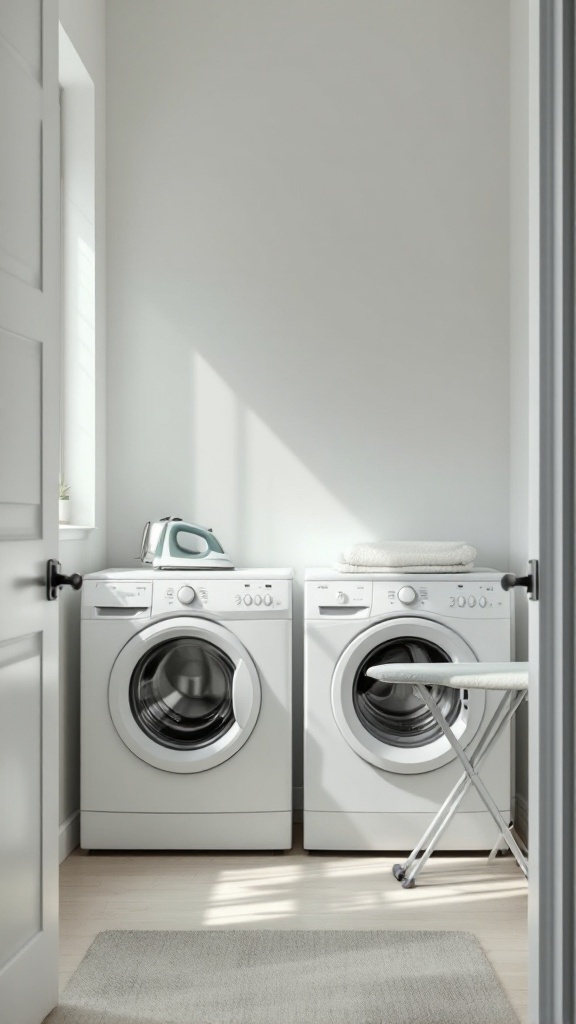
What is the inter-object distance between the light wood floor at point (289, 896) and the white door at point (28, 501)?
419 millimetres

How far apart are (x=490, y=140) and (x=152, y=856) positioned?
2.95 metres

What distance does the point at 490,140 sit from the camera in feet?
12.1

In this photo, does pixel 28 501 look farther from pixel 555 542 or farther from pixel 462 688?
pixel 462 688

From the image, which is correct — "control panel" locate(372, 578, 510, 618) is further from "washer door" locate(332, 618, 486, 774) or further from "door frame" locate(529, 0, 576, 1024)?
"door frame" locate(529, 0, 576, 1024)

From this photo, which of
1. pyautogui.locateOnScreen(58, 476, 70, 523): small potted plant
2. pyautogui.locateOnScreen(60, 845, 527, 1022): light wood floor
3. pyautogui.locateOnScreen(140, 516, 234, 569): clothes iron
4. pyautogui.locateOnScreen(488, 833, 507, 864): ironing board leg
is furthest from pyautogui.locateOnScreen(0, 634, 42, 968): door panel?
pyautogui.locateOnScreen(488, 833, 507, 864): ironing board leg

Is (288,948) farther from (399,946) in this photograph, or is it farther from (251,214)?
(251,214)

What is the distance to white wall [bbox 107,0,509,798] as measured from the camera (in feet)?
12.1

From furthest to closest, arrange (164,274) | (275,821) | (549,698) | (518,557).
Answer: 1. (164,274)
2. (518,557)
3. (275,821)
4. (549,698)

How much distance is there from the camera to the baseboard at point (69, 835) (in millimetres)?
3105

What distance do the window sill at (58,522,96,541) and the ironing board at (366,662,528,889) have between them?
1.11 metres

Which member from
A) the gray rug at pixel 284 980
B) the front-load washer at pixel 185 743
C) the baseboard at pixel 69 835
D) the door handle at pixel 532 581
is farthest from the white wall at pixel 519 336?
the door handle at pixel 532 581

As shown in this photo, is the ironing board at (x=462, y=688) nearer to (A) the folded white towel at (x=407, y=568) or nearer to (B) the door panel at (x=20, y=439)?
(A) the folded white towel at (x=407, y=568)

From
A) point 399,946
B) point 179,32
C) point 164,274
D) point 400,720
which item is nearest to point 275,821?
point 400,720

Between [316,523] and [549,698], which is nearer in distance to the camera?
[549,698]
